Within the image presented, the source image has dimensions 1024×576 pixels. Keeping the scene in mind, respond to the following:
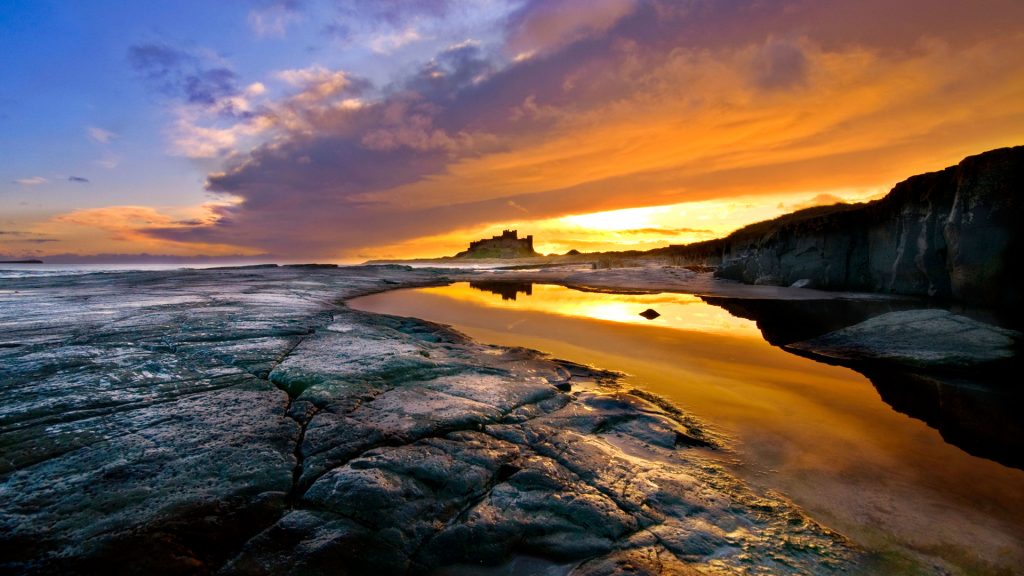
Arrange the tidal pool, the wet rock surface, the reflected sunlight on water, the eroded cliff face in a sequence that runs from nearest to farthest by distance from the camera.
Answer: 1. the wet rock surface
2. the tidal pool
3. the eroded cliff face
4. the reflected sunlight on water

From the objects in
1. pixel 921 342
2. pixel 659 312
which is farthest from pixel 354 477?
pixel 659 312

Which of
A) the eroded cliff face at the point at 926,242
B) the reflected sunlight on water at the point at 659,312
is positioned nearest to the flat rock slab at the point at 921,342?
the reflected sunlight on water at the point at 659,312

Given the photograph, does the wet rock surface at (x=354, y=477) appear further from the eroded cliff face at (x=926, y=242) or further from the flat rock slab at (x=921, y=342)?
the eroded cliff face at (x=926, y=242)

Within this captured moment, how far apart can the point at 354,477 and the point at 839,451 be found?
479 centimetres

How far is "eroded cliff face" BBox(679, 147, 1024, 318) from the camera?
10.9m

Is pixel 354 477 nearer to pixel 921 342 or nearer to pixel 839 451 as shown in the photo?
pixel 839 451

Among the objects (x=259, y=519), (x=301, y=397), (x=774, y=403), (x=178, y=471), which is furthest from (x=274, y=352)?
(x=774, y=403)

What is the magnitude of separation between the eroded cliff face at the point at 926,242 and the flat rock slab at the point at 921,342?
5073 millimetres

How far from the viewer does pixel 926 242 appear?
14.5 metres

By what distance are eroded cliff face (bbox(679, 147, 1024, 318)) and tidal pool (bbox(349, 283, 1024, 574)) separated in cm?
769

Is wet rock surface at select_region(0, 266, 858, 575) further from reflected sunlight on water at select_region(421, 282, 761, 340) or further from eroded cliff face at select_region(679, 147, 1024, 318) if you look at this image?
eroded cliff face at select_region(679, 147, 1024, 318)

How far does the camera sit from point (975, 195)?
38.0 ft

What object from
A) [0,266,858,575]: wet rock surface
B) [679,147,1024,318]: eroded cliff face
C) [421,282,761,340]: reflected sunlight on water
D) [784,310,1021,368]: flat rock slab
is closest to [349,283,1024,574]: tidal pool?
[0,266,858,575]: wet rock surface

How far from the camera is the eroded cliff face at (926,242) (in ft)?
35.9
